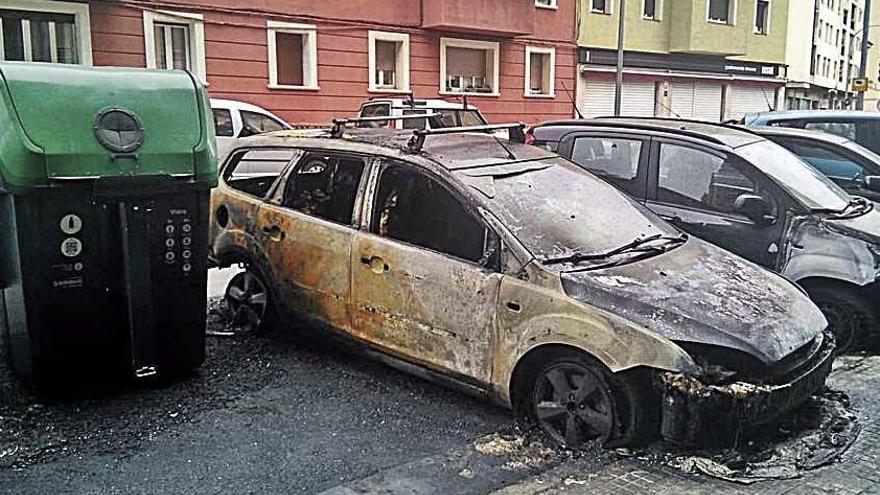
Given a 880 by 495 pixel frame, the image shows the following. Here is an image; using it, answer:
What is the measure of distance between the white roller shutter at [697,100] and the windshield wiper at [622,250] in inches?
938

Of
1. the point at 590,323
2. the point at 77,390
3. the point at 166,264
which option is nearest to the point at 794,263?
the point at 590,323

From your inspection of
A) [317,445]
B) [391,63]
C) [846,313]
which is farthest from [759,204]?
[391,63]

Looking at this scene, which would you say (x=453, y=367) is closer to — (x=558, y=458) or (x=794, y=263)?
(x=558, y=458)

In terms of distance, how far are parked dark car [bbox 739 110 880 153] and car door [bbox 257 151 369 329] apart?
225 inches

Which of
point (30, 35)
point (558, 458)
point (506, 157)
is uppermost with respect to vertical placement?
point (30, 35)

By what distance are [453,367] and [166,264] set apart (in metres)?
1.79

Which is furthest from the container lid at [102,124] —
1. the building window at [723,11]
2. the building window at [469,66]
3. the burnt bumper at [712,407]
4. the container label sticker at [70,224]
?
the building window at [723,11]

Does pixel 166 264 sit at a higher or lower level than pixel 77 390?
higher

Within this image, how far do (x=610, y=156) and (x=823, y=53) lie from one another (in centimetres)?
3976

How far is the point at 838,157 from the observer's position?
25.5 feet

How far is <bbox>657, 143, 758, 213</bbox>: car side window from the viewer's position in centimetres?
627

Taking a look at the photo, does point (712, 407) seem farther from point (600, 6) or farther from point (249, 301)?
point (600, 6)

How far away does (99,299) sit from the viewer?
15.6 ft

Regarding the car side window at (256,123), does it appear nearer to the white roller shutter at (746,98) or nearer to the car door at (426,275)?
the car door at (426,275)
